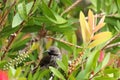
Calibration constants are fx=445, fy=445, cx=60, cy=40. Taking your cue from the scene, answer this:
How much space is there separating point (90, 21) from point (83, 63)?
23 cm

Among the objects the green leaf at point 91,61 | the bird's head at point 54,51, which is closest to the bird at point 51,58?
the bird's head at point 54,51

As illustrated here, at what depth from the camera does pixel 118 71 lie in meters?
1.65

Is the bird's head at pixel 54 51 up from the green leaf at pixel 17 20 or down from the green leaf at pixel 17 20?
down

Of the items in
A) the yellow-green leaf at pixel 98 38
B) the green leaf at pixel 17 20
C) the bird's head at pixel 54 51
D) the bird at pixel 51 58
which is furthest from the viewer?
the bird's head at pixel 54 51

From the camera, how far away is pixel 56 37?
87.3 inches

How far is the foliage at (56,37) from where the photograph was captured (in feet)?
4.85

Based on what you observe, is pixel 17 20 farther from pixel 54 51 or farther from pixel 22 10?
pixel 54 51

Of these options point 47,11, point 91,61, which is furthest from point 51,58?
point 91,61

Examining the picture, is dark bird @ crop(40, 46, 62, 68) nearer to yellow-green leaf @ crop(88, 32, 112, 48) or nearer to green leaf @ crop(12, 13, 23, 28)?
green leaf @ crop(12, 13, 23, 28)

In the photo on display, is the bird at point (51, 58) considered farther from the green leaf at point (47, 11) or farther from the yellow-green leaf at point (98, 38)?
the yellow-green leaf at point (98, 38)

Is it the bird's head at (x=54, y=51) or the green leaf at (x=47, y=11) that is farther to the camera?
the bird's head at (x=54, y=51)

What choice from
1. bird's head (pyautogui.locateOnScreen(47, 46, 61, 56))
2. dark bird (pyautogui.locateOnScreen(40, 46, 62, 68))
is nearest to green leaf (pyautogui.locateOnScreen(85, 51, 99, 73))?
dark bird (pyautogui.locateOnScreen(40, 46, 62, 68))

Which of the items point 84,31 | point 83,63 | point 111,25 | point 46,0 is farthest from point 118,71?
point 111,25

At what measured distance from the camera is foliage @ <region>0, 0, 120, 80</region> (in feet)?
4.85
